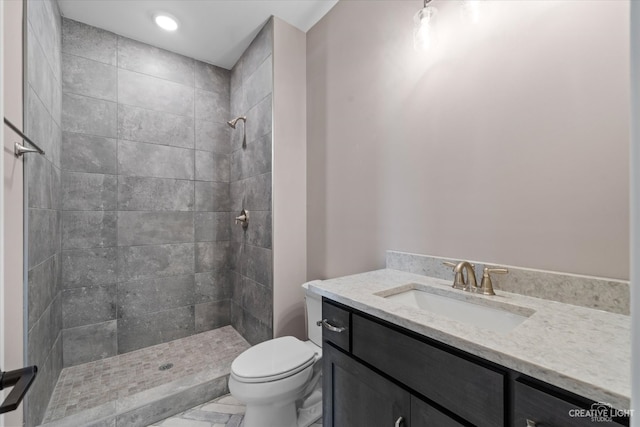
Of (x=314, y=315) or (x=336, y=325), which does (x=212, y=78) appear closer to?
(x=314, y=315)

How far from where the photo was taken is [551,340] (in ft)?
2.08

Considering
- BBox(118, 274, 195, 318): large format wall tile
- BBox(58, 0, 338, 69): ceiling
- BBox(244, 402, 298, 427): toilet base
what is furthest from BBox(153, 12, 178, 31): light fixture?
BBox(244, 402, 298, 427): toilet base

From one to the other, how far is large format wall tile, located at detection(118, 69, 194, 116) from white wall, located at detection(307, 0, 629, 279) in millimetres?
1448

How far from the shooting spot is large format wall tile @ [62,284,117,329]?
1.94 m

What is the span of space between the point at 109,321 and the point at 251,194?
1468 mm

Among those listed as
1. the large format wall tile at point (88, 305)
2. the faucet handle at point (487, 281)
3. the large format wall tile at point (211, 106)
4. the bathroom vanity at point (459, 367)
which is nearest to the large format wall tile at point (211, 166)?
the large format wall tile at point (211, 106)

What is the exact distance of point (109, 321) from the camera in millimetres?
2076

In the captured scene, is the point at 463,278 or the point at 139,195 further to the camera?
the point at 139,195

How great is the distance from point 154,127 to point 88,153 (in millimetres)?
511

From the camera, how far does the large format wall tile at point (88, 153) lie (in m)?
1.94

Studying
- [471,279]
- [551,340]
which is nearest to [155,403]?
[471,279]

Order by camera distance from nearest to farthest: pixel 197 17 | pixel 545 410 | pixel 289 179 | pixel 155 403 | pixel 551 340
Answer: pixel 545 410
pixel 551 340
pixel 155 403
pixel 197 17
pixel 289 179

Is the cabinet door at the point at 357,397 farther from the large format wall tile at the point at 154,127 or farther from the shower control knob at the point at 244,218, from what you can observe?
the large format wall tile at the point at 154,127

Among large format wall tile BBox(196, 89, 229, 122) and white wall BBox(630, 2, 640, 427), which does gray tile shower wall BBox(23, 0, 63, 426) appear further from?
white wall BBox(630, 2, 640, 427)
